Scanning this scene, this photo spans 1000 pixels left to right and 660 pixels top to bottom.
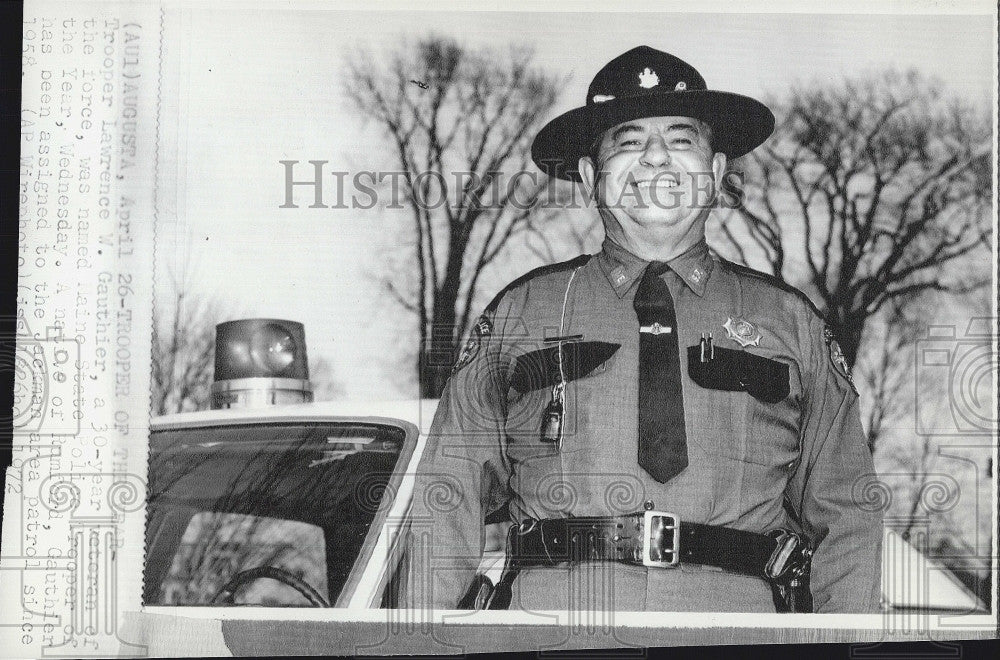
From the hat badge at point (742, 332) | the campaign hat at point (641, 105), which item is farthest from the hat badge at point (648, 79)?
the hat badge at point (742, 332)

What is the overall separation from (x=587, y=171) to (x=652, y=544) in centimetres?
93

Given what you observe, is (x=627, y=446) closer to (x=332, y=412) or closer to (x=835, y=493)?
(x=835, y=493)

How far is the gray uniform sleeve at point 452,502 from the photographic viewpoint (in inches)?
99.9

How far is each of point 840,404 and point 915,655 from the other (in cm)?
67

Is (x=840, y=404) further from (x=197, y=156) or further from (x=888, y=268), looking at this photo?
(x=197, y=156)

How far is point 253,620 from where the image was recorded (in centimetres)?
257

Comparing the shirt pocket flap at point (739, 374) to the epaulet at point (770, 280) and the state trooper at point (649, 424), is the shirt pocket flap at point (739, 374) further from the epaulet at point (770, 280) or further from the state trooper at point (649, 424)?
the epaulet at point (770, 280)

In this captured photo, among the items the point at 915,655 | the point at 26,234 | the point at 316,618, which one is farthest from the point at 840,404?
the point at 26,234

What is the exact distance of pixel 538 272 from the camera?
2635 millimetres

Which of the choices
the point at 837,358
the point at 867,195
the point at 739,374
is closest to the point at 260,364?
the point at 739,374

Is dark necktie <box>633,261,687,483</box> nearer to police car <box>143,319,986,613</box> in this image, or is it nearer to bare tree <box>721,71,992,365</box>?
bare tree <box>721,71,992,365</box>

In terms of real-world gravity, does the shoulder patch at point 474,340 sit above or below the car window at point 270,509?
above

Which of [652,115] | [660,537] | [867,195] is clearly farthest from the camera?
[867,195]

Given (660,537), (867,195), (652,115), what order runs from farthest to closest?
(867,195) < (652,115) < (660,537)
